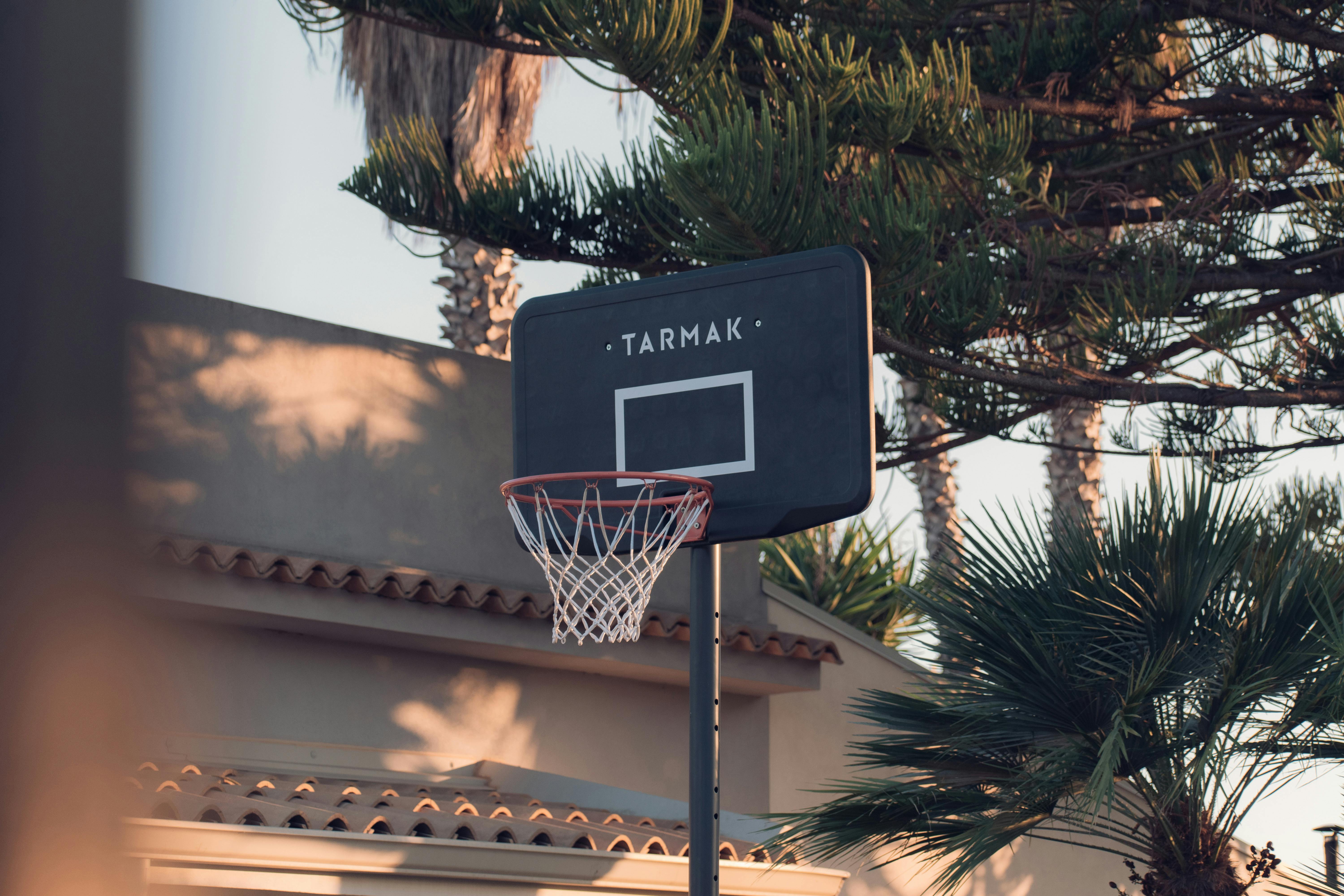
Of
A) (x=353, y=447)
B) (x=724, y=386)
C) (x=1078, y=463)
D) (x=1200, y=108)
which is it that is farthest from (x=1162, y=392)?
(x=1078, y=463)

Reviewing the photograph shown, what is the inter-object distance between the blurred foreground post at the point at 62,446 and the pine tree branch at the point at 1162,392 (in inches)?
368

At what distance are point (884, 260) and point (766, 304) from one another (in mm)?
2881

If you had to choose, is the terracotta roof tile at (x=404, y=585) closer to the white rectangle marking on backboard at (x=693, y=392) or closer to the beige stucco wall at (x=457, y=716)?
the beige stucco wall at (x=457, y=716)

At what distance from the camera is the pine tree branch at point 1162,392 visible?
10.1 meters

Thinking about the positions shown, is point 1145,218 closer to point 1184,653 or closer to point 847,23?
point 847,23

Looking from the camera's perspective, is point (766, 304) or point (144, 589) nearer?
point (144, 589)

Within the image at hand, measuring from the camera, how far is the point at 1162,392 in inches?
403

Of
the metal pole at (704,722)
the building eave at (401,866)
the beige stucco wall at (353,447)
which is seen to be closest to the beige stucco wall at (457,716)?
the beige stucco wall at (353,447)

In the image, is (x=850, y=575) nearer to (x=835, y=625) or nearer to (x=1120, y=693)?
(x=835, y=625)

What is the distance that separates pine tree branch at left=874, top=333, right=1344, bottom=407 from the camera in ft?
33.1

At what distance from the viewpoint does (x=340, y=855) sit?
6531mm

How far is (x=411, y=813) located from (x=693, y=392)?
279 centimetres

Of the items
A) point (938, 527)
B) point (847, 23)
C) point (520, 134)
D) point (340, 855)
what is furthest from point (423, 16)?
point (938, 527)

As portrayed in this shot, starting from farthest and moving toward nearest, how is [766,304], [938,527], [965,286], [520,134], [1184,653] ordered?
[938,527], [520,134], [965,286], [1184,653], [766,304]
